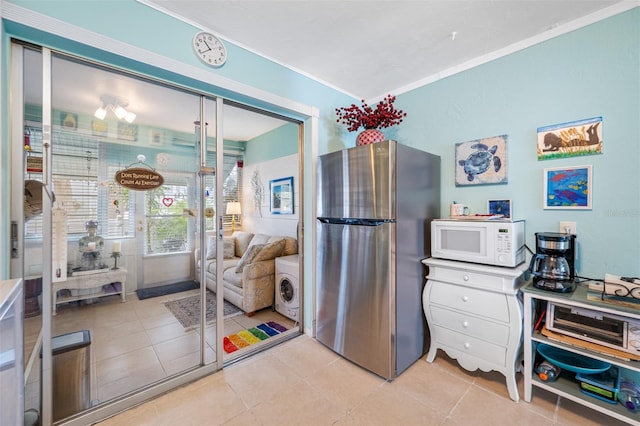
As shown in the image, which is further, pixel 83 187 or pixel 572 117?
pixel 572 117

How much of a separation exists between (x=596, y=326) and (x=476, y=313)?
62cm

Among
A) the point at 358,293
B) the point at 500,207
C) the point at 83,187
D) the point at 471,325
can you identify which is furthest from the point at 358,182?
the point at 83,187

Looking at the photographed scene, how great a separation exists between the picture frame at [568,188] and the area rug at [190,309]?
106 inches

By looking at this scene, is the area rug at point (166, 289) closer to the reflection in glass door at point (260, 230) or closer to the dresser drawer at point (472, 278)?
the reflection in glass door at point (260, 230)

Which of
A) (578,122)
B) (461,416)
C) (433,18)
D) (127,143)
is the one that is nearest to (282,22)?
(433,18)

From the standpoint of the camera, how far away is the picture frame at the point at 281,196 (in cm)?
333

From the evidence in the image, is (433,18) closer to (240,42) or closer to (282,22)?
(282,22)

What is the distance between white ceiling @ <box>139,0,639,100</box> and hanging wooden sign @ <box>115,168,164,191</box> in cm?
107

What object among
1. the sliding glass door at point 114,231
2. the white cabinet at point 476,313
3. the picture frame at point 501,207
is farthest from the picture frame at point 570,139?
the sliding glass door at point 114,231

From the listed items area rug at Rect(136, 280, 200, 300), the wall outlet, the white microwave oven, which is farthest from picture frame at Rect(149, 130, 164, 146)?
the wall outlet

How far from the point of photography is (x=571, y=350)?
5.09ft

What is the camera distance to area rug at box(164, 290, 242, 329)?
2.02m

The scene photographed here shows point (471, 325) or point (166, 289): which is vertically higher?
point (166, 289)

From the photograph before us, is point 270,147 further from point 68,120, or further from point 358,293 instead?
point 358,293
